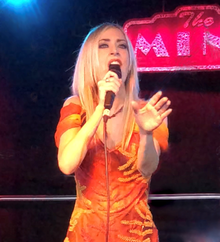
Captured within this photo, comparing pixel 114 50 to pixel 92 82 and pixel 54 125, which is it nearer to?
pixel 92 82

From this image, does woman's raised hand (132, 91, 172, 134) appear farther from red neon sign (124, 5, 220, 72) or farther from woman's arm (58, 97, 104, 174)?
red neon sign (124, 5, 220, 72)

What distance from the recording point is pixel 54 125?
1.73 meters

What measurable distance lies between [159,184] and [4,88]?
92cm

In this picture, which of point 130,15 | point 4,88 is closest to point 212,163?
point 130,15

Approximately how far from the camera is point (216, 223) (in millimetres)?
1673

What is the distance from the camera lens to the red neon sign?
1.70m

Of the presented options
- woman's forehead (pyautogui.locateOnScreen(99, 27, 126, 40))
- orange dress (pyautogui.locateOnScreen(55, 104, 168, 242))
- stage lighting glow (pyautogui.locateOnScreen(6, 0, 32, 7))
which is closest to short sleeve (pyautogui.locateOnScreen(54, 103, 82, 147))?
orange dress (pyautogui.locateOnScreen(55, 104, 168, 242))

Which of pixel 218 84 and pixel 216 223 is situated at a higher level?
pixel 218 84

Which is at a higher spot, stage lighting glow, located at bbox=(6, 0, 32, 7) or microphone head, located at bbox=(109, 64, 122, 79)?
stage lighting glow, located at bbox=(6, 0, 32, 7)

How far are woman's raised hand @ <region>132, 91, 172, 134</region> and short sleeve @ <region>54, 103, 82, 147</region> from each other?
0.60 ft

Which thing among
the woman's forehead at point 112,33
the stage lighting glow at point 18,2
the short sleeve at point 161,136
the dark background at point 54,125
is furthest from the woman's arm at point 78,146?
the stage lighting glow at point 18,2

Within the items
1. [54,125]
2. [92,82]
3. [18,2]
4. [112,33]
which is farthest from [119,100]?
[18,2]

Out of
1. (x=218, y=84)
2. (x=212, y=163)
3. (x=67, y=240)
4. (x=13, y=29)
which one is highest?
(x=13, y=29)

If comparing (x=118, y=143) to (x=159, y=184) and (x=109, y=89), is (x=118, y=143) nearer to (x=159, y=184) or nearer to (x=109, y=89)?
(x=109, y=89)
